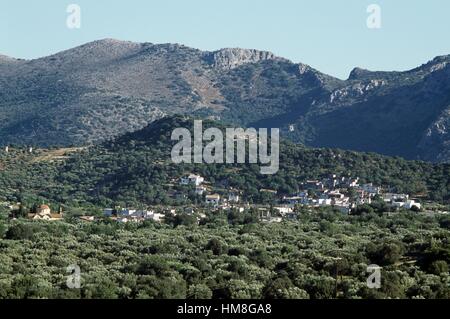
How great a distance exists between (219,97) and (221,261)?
142 metres

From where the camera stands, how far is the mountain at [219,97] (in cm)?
13850

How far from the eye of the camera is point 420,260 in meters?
30.6

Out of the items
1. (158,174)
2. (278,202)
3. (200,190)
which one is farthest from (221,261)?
(158,174)

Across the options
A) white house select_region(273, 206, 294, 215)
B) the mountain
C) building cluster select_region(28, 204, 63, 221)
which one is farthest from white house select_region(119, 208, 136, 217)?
the mountain

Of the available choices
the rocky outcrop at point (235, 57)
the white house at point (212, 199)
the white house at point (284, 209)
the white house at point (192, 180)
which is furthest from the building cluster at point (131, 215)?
the rocky outcrop at point (235, 57)

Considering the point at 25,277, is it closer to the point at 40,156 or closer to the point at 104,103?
the point at 40,156

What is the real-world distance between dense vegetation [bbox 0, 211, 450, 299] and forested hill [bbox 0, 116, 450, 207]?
2660 centimetres

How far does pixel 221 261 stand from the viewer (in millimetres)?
32938

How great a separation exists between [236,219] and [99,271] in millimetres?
25502

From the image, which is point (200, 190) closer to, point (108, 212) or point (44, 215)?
point (108, 212)

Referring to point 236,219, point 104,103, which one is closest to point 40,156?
point 236,219

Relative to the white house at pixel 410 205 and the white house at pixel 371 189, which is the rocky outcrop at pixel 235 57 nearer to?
the white house at pixel 371 189

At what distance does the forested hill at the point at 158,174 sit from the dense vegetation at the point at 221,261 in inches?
1047

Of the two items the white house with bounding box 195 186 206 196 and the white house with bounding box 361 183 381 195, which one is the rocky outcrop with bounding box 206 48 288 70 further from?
the white house with bounding box 195 186 206 196
